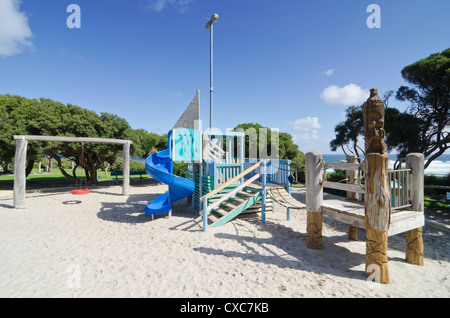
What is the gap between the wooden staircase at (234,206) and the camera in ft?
22.0

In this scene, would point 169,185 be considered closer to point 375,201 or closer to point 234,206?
point 234,206

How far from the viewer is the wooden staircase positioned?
6.71 m

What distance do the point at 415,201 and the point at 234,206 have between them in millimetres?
4770

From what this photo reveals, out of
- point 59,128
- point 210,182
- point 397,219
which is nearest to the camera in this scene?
point 397,219

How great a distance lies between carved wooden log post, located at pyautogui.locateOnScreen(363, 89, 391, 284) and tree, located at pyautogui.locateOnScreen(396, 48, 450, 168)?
10.3 meters

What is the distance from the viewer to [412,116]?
11.0 meters

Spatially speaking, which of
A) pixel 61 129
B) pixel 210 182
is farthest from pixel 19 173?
pixel 210 182

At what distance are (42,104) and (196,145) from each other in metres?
13.1

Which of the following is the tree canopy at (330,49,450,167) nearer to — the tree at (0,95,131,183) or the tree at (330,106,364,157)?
the tree at (330,106,364,157)

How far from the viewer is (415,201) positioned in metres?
4.64

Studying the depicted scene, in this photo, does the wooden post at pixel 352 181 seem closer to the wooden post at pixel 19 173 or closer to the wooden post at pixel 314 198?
the wooden post at pixel 314 198

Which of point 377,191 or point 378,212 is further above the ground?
point 377,191
